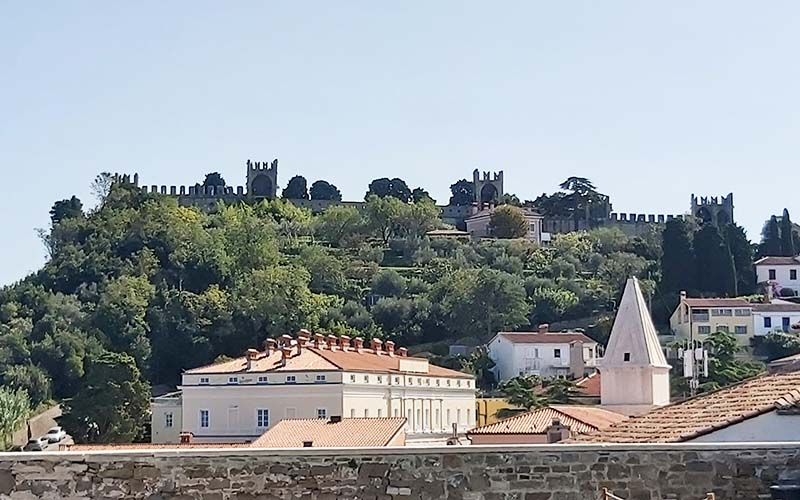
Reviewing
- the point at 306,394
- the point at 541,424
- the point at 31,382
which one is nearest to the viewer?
the point at 541,424

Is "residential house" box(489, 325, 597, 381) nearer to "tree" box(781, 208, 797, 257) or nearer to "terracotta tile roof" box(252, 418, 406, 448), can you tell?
"tree" box(781, 208, 797, 257)

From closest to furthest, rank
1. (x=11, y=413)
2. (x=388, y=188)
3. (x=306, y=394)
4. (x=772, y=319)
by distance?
1. (x=306, y=394)
2. (x=11, y=413)
3. (x=772, y=319)
4. (x=388, y=188)

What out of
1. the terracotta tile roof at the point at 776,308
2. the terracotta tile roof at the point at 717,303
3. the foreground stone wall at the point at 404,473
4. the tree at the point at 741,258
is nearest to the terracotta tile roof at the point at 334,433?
the foreground stone wall at the point at 404,473

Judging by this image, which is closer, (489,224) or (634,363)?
(634,363)

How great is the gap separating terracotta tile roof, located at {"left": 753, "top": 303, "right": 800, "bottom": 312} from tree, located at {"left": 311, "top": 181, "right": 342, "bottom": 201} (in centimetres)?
6162

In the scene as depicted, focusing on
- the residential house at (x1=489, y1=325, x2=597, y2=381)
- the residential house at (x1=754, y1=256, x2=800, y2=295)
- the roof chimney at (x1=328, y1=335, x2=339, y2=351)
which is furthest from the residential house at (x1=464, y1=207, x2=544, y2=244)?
the roof chimney at (x1=328, y1=335, x2=339, y2=351)

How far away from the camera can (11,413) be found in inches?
2384

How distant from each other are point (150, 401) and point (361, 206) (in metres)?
66.0

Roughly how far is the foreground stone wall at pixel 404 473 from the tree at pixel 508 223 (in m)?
113

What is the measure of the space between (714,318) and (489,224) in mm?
41659

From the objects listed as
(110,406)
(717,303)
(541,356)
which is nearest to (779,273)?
(717,303)

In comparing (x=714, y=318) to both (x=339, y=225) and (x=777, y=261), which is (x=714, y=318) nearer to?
(x=777, y=261)

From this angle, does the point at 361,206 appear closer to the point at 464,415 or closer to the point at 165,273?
the point at 165,273

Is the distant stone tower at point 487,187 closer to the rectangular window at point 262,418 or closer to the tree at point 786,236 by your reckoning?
the tree at point 786,236
